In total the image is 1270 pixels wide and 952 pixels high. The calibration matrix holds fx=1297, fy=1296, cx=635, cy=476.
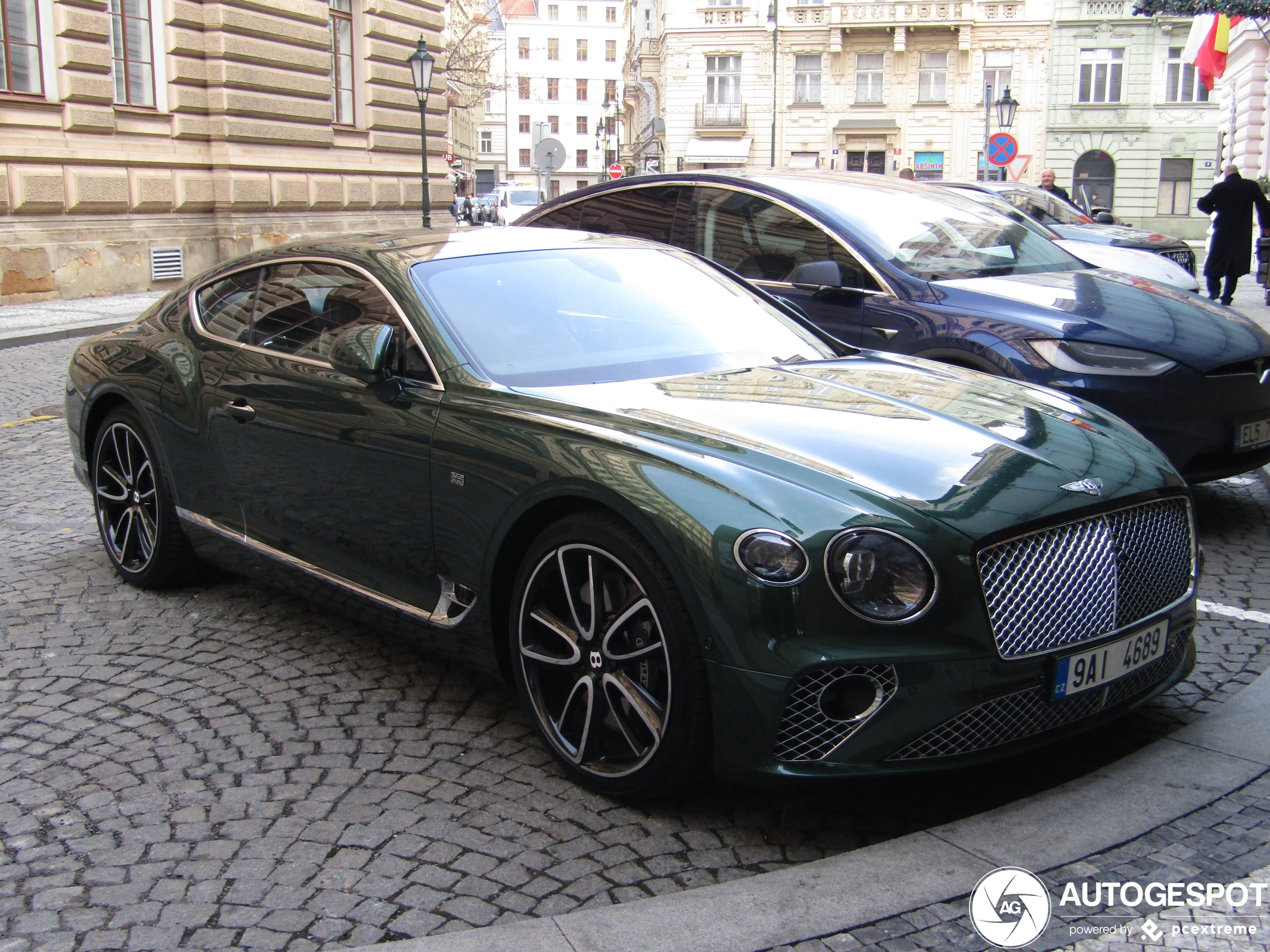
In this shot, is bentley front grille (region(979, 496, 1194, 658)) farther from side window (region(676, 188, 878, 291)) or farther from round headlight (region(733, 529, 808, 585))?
side window (region(676, 188, 878, 291))

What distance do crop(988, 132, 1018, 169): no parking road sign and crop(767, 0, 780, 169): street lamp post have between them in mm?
29454

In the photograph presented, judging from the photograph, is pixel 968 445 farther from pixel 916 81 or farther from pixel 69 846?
pixel 916 81

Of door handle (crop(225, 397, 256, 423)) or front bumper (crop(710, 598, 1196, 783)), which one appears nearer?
front bumper (crop(710, 598, 1196, 783))

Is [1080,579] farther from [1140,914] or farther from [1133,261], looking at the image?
[1133,261]

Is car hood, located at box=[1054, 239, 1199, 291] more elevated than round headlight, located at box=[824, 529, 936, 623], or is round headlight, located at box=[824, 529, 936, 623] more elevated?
car hood, located at box=[1054, 239, 1199, 291]

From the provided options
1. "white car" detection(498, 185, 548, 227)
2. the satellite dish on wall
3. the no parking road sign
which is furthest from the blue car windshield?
"white car" detection(498, 185, 548, 227)

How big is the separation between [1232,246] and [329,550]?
49.8 ft

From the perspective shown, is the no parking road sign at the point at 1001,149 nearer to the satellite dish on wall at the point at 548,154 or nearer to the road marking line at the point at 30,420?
the satellite dish on wall at the point at 548,154

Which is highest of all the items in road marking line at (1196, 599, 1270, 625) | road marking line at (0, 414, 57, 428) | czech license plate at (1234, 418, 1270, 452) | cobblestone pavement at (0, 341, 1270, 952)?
czech license plate at (1234, 418, 1270, 452)

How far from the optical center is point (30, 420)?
925 cm

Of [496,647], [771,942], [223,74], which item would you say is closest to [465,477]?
[496,647]

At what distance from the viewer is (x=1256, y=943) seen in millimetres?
2467

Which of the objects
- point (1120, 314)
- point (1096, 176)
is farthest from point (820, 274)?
point (1096, 176)

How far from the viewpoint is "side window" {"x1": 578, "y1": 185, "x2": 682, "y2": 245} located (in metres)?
7.15
